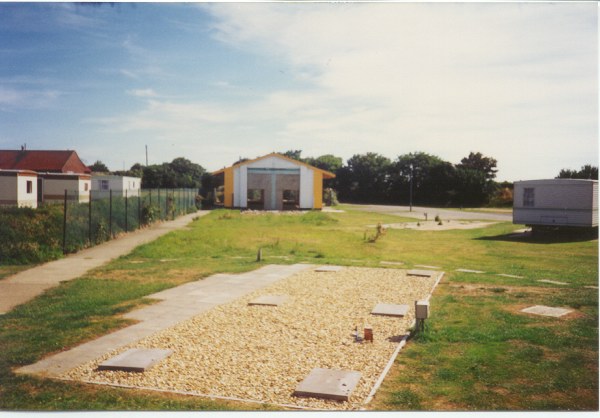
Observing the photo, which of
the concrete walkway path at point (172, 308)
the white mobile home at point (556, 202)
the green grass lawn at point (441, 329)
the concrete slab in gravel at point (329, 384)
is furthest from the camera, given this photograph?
the white mobile home at point (556, 202)

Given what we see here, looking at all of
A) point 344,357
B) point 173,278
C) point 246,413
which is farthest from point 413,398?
point 173,278

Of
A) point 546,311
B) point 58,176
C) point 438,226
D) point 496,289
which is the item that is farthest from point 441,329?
point 58,176

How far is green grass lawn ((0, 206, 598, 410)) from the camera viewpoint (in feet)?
16.2

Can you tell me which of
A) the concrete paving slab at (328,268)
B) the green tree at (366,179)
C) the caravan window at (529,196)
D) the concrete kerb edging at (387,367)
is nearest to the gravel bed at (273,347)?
the concrete kerb edging at (387,367)

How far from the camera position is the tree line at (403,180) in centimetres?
4088

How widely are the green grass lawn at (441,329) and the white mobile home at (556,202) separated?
3.38 m

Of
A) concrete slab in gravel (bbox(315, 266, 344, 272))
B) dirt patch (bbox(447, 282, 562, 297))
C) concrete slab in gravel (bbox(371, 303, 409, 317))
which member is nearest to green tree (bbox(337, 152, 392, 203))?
concrete slab in gravel (bbox(315, 266, 344, 272))

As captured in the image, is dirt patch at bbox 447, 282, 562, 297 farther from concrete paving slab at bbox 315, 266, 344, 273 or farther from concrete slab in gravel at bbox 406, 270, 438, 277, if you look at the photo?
concrete paving slab at bbox 315, 266, 344, 273

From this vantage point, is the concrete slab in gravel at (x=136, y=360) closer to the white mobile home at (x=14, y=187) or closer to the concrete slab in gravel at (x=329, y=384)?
the concrete slab in gravel at (x=329, y=384)

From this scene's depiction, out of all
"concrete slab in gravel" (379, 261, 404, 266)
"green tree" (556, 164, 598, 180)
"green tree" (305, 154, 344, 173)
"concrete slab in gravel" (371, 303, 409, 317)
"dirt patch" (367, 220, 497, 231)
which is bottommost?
"concrete slab in gravel" (371, 303, 409, 317)

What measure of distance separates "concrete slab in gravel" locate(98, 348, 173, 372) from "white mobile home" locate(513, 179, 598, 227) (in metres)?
17.3

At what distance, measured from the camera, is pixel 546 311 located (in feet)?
27.3

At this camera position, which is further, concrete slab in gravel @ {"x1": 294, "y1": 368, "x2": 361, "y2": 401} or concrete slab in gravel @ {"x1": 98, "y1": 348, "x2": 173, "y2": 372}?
concrete slab in gravel @ {"x1": 98, "y1": 348, "x2": 173, "y2": 372}

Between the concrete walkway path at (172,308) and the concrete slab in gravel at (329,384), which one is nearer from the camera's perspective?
the concrete slab in gravel at (329,384)
